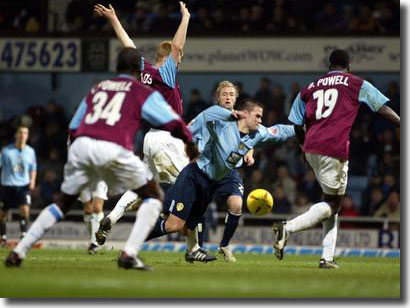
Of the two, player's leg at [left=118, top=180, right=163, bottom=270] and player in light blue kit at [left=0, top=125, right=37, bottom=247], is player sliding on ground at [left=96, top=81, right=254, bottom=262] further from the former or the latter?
player in light blue kit at [left=0, top=125, right=37, bottom=247]

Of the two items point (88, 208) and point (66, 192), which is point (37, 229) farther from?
point (88, 208)

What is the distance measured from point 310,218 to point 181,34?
2878 millimetres

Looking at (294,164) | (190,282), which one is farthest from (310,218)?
(294,164)

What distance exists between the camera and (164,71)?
12445 mm

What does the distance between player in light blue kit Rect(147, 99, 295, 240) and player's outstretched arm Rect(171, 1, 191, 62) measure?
3.34 ft

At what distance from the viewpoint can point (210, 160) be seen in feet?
38.0

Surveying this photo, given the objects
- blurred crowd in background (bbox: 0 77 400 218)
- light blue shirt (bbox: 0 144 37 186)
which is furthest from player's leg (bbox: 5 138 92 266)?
blurred crowd in background (bbox: 0 77 400 218)

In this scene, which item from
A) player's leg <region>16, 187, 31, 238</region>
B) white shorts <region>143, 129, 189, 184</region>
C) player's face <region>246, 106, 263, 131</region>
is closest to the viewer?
player's face <region>246, 106, 263, 131</region>

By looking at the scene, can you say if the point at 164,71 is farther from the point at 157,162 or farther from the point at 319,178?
the point at 319,178

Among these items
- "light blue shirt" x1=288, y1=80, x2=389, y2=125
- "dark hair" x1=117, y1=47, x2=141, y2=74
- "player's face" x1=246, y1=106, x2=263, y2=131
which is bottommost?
"player's face" x1=246, y1=106, x2=263, y2=131

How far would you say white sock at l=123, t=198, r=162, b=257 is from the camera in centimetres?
888

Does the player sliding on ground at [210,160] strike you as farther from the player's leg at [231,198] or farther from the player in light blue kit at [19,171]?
the player in light blue kit at [19,171]

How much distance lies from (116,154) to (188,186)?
263 centimetres

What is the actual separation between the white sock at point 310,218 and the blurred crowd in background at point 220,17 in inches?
479
